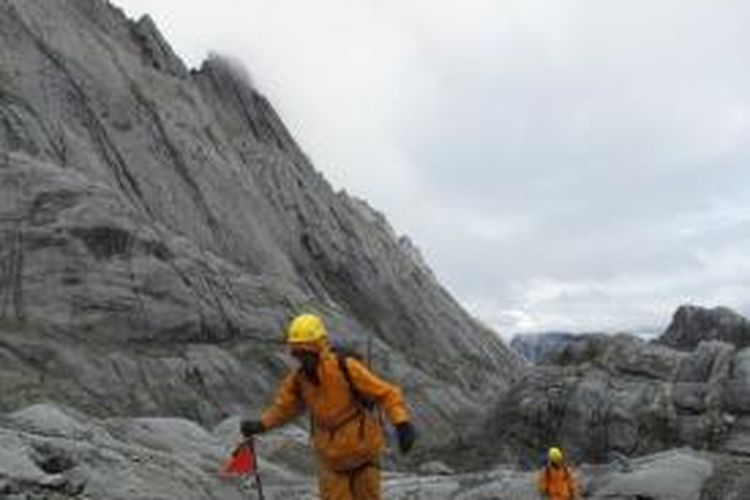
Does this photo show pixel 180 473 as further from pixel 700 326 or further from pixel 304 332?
pixel 700 326

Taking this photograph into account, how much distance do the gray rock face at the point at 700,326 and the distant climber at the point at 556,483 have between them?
6132cm

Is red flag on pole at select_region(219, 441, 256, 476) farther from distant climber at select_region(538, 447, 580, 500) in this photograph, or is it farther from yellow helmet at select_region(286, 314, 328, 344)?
distant climber at select_region(538, 447, 580, 500)

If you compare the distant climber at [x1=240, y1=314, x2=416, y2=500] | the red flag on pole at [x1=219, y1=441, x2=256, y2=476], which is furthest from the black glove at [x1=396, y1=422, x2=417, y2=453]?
the red flag on pole at [x1=219, y1=441, x2=256, y2=476]

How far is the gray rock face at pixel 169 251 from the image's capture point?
70125mm

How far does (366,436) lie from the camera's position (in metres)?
16.5

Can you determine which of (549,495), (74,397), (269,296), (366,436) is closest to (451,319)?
(269,296)

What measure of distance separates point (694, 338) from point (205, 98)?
3914cm

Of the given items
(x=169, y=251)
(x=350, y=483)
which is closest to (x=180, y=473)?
(x=350, y=483)

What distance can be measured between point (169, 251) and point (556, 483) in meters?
47.8

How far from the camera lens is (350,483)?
16609 millimetres

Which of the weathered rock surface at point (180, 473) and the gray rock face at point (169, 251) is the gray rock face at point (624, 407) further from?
the weathered rock surface at point (180, 473)

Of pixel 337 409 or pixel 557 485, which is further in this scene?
pixel 557 485

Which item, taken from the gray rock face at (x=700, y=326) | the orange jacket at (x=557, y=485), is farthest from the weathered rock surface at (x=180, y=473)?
the gray rock face at (x=700, y=326)

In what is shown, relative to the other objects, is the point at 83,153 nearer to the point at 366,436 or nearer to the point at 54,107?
the point at 54,107
